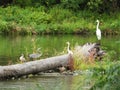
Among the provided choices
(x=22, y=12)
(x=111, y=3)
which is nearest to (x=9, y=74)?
(x=22, y=12)

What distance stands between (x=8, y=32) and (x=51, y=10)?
6501mm

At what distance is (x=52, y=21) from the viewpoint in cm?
3681

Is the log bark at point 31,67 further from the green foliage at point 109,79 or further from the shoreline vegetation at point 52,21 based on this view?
the shoreline vegetation at point 52,21

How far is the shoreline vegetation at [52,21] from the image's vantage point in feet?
110

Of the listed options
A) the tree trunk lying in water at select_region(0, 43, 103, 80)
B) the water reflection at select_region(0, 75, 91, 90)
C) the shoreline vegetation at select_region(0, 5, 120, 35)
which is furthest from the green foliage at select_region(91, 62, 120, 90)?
the shoreline vegetation at select_region(0, 5, 120, 35)

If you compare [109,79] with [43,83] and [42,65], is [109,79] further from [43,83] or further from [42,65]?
[42,65]

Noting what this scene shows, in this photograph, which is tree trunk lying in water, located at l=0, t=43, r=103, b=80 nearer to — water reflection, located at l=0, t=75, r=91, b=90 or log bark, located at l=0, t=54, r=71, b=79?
log bark, located at l=0, t=54, r=71, b=79

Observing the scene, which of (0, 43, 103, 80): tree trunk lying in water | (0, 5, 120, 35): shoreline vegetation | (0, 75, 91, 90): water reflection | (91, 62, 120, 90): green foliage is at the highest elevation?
(91, 62, 120, 90): green foliage

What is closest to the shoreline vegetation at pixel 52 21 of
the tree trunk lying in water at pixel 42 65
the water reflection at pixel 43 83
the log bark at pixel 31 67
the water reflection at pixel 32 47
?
the water reflection at pixel 32 47

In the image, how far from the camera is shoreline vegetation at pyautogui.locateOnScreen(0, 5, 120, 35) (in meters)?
33.5

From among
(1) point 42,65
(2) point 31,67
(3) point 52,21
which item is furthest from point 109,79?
(3) point 52,21

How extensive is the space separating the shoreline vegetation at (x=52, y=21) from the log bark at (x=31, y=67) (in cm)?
1921

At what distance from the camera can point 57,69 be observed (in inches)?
523

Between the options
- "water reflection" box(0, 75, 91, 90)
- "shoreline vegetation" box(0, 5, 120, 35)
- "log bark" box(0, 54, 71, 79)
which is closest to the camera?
"water reflection" box(0, 75, 91, 90)
